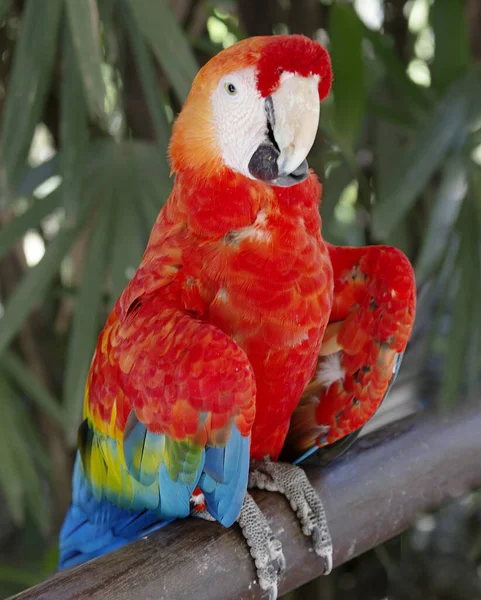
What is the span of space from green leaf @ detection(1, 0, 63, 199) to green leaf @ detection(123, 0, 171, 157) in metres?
0.16

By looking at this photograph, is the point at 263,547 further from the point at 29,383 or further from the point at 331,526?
the point at 29,383

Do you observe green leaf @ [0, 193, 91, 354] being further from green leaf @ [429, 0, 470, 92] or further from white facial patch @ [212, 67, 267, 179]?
green leaf @ [429, 0, 470, 92]

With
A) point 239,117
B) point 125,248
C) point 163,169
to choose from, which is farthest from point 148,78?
point 239,117

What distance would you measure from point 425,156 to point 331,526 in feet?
1.68

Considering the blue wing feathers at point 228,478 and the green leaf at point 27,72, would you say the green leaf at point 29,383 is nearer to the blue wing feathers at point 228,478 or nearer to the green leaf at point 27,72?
the green leaf at point 27,72

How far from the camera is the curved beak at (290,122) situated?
1.78ft

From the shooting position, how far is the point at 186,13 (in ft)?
4.00

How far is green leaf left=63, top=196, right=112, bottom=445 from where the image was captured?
93 cm

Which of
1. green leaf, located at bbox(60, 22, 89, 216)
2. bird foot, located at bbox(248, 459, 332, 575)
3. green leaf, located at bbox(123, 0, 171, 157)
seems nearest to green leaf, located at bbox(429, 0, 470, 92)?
green leaf, located at bbox(123, 0, 171, 157)

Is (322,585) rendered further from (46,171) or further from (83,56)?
(83,56)

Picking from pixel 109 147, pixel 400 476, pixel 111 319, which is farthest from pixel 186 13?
pixel 400 476

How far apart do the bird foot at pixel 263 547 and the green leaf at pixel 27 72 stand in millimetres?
489

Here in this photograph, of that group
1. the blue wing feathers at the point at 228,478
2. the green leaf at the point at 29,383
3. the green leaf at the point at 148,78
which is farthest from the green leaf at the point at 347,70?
the green leaf at the point at 29,383

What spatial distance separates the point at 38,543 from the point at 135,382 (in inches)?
41.9
